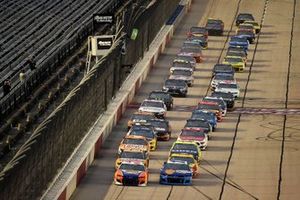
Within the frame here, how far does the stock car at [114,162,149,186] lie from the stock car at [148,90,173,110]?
15.9 metres

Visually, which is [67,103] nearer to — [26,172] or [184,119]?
[26,172]

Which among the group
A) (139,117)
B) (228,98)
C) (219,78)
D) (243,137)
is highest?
(139,117)

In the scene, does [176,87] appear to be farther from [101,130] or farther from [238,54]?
[101,130]

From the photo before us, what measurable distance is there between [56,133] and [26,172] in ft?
20.2

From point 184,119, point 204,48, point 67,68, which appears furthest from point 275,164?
point 204,48

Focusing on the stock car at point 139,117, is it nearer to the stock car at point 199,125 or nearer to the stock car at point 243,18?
the stock car at point 199,125

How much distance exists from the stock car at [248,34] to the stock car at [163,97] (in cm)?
2378

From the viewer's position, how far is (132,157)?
195 ft

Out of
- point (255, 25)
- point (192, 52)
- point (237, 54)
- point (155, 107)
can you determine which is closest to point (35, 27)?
point (192, 52)

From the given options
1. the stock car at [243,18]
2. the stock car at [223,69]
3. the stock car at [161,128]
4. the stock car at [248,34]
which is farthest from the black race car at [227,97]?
the stock car at [243,18]

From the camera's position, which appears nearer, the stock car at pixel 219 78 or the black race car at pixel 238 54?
the stock car at pixel 219 78

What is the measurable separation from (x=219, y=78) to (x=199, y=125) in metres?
13.2

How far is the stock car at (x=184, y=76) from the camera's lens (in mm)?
80375

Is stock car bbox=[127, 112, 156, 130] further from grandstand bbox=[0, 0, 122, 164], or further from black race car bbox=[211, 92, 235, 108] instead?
black race car bbox=[211, 92, 235, 108]
